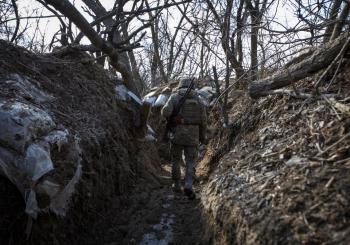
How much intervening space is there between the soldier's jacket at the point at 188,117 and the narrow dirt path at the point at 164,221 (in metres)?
0.92

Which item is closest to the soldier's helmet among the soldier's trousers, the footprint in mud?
the soldier's trousers

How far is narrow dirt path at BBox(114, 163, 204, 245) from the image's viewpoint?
465 cm

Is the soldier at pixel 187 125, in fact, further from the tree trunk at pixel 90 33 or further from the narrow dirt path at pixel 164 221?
the tree trunk at pixel 90 33

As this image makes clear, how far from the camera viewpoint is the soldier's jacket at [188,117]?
6.46 m

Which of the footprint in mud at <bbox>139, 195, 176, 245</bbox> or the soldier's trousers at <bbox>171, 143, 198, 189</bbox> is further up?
the soldier's trousers at <bbox>171, 143, 198, 189</bbox>

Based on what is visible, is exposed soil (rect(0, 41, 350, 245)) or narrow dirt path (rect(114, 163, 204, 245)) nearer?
exposed soil (rect(0, 41, 350, 245))

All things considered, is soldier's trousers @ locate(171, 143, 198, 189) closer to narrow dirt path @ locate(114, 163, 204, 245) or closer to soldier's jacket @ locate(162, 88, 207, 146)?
soldier's jacket @ locate(162, 88, 207, 146)

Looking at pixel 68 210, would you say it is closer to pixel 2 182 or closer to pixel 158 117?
pixel 2 182

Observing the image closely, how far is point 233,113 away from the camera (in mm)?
8180

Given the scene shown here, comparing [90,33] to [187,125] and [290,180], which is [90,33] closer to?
[187,125]

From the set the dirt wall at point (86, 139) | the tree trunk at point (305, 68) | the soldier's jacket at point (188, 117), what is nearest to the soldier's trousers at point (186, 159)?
the soldier's jacket at point (188, 117)

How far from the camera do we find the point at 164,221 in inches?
205

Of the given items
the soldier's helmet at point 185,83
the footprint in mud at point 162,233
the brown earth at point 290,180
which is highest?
the soldier's helmet at point 185,83

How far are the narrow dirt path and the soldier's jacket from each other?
92 cm
